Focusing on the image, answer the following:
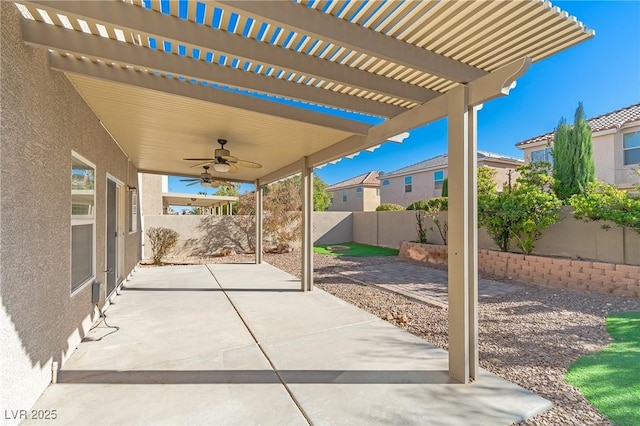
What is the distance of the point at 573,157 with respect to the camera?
1024cm

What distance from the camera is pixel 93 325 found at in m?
4.64

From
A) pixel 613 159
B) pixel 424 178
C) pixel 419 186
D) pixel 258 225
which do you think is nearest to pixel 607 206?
pixel 613 159

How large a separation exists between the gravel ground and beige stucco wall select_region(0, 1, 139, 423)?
3942mm

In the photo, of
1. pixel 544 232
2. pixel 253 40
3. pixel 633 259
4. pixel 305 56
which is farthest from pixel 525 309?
pixel 253 40

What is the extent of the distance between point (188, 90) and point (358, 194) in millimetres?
23627

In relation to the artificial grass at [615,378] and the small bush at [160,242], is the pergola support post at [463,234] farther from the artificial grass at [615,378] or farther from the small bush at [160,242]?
Result: the small bush at [160,242]

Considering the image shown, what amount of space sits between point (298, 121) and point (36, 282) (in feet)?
10.8

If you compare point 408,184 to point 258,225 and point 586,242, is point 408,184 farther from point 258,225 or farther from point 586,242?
point 586,242

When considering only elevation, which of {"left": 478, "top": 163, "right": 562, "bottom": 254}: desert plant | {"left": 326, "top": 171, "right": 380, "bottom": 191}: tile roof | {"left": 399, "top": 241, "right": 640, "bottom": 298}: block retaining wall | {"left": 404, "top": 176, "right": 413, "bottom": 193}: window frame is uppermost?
{"left": 326, "top": 171, "right": 380, "bottom": 191}: tile roof

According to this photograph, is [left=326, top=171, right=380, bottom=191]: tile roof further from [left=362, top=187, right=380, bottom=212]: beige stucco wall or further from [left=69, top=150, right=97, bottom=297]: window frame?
[left=69, top=150, right=97, bottom=297]: window frame

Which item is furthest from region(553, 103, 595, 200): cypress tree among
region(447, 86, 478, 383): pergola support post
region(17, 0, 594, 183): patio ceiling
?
region(17, 0, 594, 183): patio ceiling

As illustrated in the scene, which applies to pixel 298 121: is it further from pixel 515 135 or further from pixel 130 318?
pixel 515 135

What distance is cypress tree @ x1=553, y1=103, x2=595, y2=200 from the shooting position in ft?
33.1

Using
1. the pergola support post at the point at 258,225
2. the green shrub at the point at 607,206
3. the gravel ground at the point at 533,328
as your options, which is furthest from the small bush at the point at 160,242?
the green shrub at the point at 607,206
